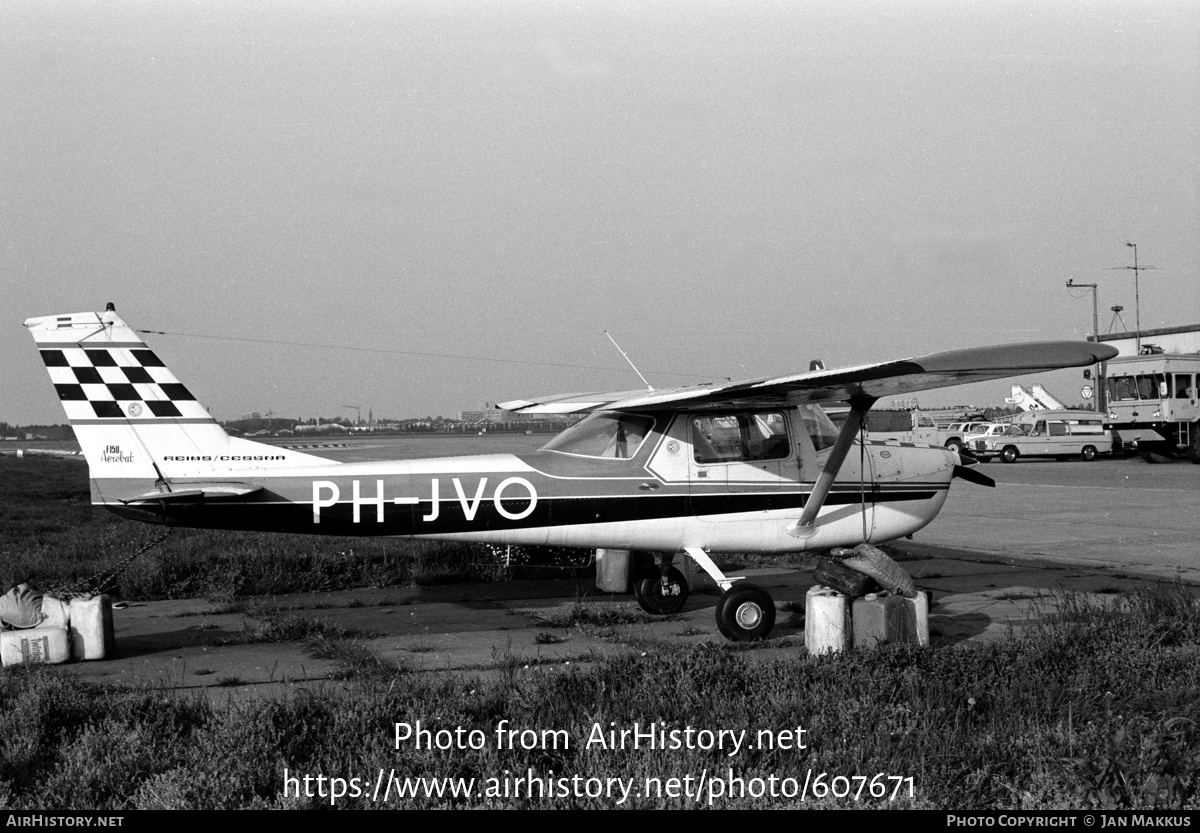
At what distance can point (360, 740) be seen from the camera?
219 inches

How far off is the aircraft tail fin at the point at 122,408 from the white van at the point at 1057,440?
A: 39285 mm

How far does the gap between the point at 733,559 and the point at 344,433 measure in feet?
289

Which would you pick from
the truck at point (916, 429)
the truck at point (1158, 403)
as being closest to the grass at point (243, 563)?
the truck at point (1158, 403)

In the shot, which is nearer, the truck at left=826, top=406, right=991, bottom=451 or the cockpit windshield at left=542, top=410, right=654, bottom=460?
the cockpit windshield at left=542, top=410, right=654, bottom=460

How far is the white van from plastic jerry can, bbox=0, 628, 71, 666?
133ft

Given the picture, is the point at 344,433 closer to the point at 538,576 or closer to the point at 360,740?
the point at 538,576

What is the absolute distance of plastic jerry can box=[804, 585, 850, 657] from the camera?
8078 mm

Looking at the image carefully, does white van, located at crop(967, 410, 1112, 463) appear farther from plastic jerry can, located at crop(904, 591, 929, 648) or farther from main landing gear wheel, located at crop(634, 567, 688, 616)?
plastic jerry can, located at crop(904, 591, 929, 648)

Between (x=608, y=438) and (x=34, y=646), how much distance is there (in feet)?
16.5

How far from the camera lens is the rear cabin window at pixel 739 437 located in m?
10.1

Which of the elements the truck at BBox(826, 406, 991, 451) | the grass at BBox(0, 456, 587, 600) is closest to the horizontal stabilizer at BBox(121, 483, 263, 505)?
the grass at BBox(0, 456, 587, 600)

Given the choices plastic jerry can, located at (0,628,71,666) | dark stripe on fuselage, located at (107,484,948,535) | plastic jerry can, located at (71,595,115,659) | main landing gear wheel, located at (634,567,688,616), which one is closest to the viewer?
plastic jerry can, located at (0,628,71,666)

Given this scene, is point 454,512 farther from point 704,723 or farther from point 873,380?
point 704,723
